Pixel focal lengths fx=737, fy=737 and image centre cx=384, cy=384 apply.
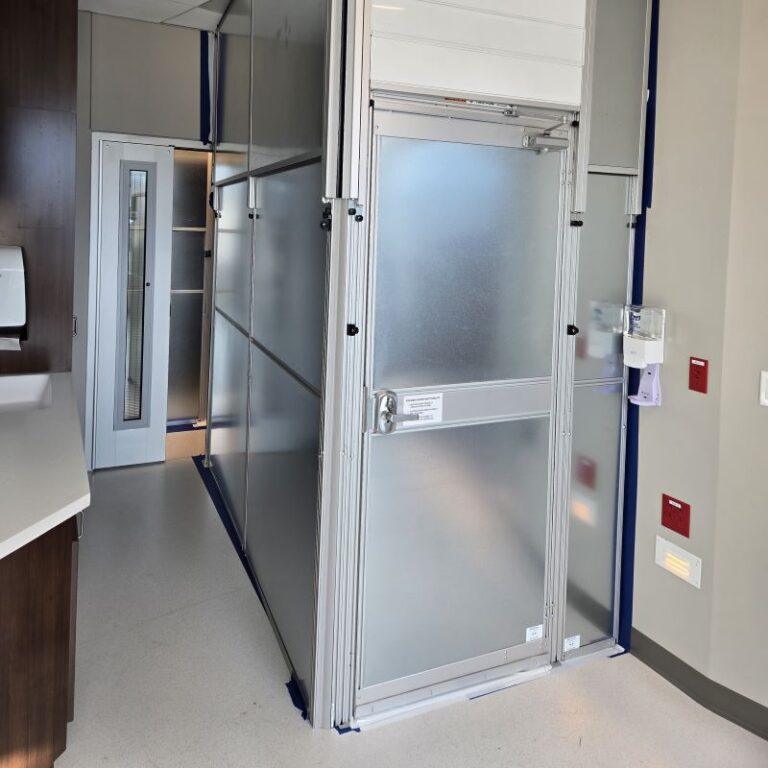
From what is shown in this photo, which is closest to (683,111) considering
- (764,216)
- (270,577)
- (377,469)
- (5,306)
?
(764,216)

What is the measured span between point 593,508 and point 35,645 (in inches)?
80.1

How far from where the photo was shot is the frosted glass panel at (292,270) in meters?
2.53

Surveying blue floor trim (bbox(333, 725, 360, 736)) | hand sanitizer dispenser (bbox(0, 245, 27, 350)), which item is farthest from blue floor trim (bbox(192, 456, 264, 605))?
hand sanitizer dispenser (bbox(0, 245, 27, 350))

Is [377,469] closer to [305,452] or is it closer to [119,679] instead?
[305,452]

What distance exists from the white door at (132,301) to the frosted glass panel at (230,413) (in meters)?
0.52

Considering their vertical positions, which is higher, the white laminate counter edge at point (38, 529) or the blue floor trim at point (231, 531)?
the white laminate counter edge at point (38, 529)

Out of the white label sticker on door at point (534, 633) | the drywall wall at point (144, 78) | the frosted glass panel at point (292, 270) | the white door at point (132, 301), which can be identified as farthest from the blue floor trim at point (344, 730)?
the drywall wall at point (144, 78)

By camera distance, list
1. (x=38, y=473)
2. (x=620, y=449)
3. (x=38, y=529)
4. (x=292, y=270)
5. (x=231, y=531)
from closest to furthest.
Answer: (x=38, y=529) → (x=38, y=473) → (x=292, y=270) → (x=620, y=449) → (x=231, y=531)

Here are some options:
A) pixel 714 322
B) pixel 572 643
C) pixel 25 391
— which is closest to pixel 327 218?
pixel 714 322

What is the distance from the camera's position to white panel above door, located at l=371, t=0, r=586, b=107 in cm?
230

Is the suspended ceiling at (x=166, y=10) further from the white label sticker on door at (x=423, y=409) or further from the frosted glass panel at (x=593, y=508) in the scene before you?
the frosted glass panel at (x=593, y=508)

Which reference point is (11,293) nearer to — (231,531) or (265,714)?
(231,531)

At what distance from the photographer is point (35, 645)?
2010 millimetres

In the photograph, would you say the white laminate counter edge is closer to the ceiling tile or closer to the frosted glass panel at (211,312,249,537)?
the frosted glass panel at (211,312,249,537)
